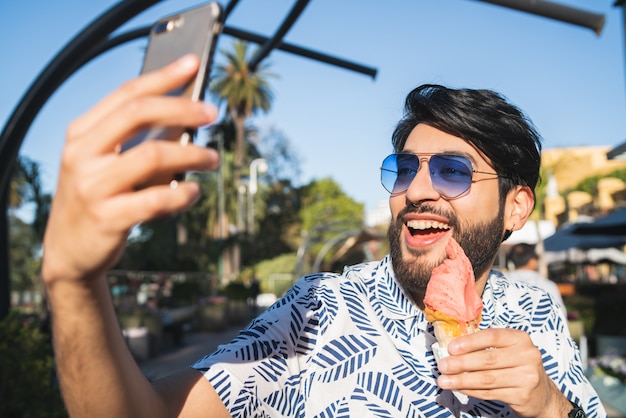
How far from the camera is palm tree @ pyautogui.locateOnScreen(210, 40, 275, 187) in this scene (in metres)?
47.0

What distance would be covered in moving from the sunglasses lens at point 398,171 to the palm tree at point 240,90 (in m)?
44.8

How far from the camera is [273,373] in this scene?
1871 mm

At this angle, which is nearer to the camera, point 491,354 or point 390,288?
point 491,354

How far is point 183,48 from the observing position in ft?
3.60

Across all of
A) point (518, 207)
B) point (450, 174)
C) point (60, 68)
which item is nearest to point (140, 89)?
point (450, 174)

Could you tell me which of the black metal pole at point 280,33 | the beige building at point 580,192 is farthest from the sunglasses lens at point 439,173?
the beige building at point 580,192

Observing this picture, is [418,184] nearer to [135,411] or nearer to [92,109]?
[135,411]

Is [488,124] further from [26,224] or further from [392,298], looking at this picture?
[26,224]

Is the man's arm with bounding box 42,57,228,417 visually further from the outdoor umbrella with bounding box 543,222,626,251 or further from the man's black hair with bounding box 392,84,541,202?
the outdoor umbrella with bounding box 543,222,626,251

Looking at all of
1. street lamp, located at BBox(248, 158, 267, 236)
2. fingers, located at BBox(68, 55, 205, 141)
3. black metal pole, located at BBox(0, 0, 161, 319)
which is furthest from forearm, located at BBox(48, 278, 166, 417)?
street lamp, located at BBox(248, 158, 267, 236)

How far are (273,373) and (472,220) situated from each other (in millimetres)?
957

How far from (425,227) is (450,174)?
0.74 feet

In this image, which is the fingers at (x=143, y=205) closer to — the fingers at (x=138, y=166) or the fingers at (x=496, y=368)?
the fingers at (x=138, y=166)

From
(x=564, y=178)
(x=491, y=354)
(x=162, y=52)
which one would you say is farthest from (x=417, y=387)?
(x=564, y=178)
